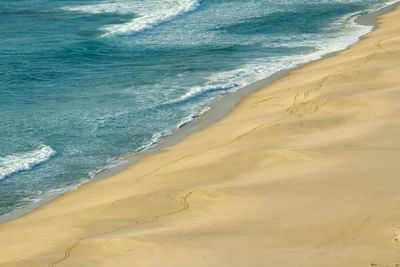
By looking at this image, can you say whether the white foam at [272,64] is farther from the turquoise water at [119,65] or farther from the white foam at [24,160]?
the white foam at [24,160]

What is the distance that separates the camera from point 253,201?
1470cm

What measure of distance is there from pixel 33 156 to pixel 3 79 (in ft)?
27.6

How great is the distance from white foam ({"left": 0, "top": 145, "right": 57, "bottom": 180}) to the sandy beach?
1898 millimetres

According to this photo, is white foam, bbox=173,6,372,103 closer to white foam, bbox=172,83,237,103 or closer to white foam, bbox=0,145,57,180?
white foam, bbox=172,83,237,103

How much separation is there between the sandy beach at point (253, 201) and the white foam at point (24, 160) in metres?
1.90

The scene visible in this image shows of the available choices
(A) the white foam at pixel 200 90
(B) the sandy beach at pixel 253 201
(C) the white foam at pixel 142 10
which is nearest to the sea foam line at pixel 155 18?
(C) the white foam at pixel 142 10

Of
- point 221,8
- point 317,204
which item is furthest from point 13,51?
point 317,204

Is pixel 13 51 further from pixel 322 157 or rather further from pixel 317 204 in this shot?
pixel 317 204

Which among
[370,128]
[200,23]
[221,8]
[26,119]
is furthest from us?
[221,8]

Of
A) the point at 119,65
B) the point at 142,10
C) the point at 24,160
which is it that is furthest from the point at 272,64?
the point at 142,10

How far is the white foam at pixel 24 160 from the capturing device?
61.8ft

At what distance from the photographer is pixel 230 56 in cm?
3062

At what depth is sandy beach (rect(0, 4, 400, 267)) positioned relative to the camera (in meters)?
12.4

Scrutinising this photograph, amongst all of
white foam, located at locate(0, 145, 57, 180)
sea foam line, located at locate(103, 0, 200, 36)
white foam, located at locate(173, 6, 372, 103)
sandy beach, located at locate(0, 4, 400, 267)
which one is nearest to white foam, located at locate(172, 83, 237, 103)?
white foam, located at locate(173, 6, 372, 103)
